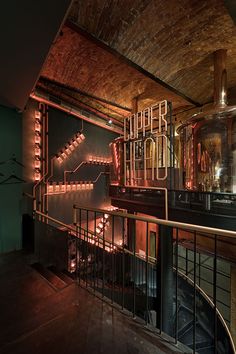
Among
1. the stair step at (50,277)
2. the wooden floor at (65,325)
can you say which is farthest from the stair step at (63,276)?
the wooden floor at (65,325)

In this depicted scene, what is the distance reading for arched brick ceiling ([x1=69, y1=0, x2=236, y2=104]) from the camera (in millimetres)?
3148

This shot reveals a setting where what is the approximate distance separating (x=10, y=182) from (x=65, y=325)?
329cm

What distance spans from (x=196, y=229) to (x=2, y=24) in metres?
2.62

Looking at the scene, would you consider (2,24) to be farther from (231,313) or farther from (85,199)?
(231,313)

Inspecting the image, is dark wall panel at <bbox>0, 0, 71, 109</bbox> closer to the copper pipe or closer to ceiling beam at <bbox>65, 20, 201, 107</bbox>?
ceiling beam at <bbox>65, 20, 201, 107</bbox>

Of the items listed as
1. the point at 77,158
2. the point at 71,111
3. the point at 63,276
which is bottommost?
the point at 63,276

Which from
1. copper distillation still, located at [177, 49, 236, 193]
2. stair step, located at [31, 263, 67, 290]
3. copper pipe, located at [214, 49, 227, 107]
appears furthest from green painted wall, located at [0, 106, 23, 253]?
copper pipe, located at [214, 49, 227, 107]

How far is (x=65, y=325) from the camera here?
1.97 metres

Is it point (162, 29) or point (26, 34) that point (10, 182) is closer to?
point (26, 34)

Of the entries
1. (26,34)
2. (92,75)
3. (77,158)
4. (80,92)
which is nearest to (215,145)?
(92,75)

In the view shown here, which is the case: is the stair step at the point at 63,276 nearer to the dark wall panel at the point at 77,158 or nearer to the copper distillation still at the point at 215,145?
the dark wall panel at the point at 77,158

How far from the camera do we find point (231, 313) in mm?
4855

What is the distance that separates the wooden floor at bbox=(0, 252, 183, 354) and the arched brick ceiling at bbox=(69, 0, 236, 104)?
438 cm

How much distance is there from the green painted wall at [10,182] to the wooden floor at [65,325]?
1.57 m
